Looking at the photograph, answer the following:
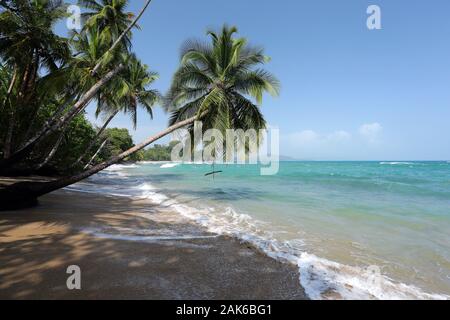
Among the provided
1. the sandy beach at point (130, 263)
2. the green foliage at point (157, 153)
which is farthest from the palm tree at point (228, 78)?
the green foliage at point (157, 153)

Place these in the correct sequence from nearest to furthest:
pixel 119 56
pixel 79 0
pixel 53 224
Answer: pixel 53 224 → pixel 119 56 → pixel 79 0

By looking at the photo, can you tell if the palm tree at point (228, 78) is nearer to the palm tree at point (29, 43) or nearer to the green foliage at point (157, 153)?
the palm tree at point (29, 43)

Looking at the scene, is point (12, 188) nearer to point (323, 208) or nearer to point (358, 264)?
point (358, 264)

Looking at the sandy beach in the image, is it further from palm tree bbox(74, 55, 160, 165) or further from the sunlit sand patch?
palm tree bbox(74, 55, 160, 165)

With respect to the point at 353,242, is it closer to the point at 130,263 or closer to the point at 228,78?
the point at 130,263

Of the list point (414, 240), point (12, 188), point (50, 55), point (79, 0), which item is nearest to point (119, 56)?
point (50, 55)

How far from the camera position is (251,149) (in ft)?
40.1

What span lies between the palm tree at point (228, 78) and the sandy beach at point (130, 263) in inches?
247

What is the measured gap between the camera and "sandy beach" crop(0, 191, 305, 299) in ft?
11.8

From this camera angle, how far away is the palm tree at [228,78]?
466 inches

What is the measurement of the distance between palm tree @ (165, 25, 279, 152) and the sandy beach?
247 inches
